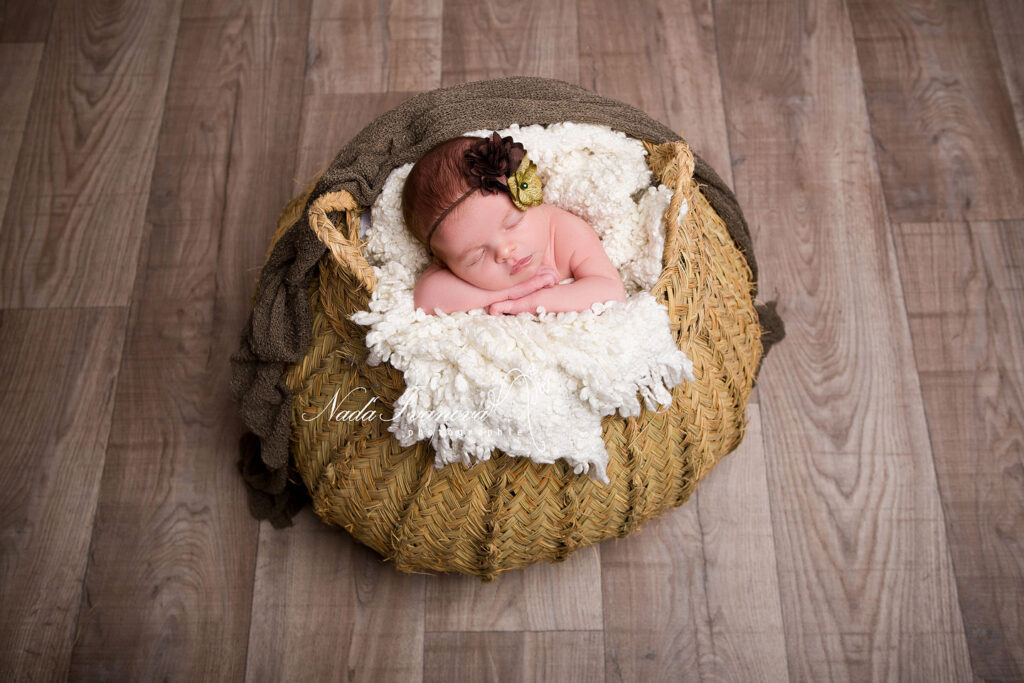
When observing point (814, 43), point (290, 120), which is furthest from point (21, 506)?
point (814, 43)

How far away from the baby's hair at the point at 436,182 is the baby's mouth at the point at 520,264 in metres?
0.13

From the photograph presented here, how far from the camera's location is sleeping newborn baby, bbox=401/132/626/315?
1020 mm

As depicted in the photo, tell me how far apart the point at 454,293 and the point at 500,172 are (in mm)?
193

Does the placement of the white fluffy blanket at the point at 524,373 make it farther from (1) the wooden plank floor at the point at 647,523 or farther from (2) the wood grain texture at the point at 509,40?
(2) the wood grain texture at the point at 509,40

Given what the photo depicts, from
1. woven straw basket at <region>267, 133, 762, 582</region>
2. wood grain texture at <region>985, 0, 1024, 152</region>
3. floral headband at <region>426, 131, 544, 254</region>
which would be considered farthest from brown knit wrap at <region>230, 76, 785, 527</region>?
wood grain texture at <region>985, 0, 1024, 152</region>

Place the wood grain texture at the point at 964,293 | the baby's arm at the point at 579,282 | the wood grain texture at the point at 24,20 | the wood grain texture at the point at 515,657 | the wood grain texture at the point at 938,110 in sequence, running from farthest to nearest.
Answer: the wood grain texture at the point at 24,20, the wood grain texture at the point at 938,110, the wood grain texture at the point at 964,293, the wood grain texture at the point at 515,657, the baby's arm at the point at 579,282

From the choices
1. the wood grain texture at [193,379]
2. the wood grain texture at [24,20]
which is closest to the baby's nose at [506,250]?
the wood grain texture at [193,379]

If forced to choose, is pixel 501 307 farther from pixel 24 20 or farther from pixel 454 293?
pixel 24 20

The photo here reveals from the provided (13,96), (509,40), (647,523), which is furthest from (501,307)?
(13,96)

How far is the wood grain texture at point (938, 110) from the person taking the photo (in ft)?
5.04

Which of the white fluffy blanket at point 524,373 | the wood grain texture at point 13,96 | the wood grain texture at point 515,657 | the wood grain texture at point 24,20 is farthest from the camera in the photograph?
the wood grain texture at point 24,20

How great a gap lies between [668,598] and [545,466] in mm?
410

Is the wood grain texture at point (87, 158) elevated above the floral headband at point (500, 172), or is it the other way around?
the floral headband at point (500, 172)

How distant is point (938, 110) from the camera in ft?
5.32
